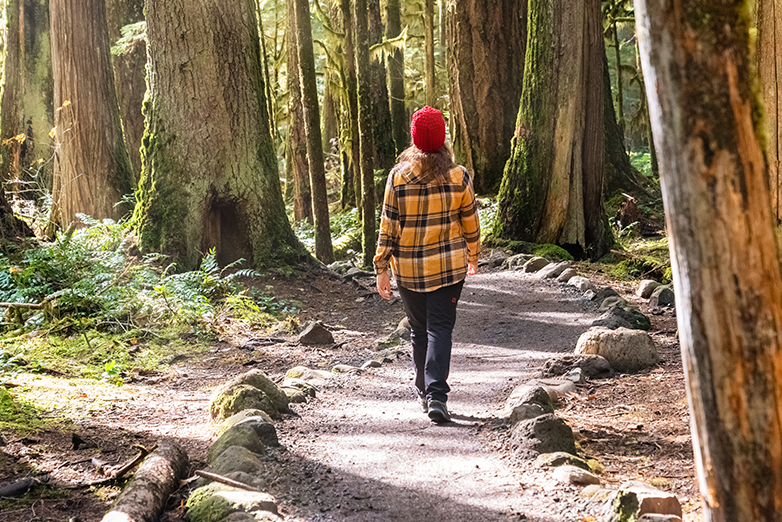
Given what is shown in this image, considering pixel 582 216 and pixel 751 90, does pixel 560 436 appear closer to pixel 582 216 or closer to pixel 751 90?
pixel 751 90

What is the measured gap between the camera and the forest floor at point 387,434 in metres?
3.61

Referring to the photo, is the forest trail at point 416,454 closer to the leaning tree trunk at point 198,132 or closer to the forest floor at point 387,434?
the forest floor at point 387,434

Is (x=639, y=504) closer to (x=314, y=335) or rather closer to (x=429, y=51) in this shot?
(x=314, y=335)

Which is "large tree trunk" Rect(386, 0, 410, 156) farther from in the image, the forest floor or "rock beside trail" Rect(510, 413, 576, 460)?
"rock beside trail" Rect(510, 413, 576, 460)

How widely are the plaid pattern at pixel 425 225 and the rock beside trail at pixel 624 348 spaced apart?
6.39 feet

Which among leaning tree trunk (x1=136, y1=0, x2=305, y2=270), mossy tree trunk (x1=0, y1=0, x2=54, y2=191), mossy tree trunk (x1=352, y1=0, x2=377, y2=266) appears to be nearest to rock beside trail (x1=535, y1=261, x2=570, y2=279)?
mossy tree trunk (x1=352, y1=0, x2=377, y2=266)

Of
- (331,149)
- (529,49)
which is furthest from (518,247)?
(331,149)

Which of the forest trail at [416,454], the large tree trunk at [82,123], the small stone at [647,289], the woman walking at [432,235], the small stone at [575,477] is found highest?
the large tree trunk at [82,123]

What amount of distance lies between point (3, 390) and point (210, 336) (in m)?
2.79

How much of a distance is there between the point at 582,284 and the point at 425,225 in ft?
15.9

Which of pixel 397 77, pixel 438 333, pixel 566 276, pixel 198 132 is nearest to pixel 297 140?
pixel 397 77

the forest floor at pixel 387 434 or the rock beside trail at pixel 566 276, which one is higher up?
the rock beside trail at pixel 566 276

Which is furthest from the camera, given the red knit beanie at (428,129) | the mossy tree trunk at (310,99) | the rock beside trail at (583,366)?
the mossy tree trunk at (310,99)

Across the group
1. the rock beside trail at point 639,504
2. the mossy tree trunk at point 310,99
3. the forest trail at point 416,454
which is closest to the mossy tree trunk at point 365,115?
the mossy tree trunk at point 310,99
